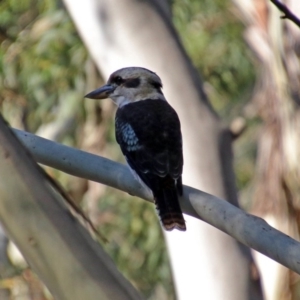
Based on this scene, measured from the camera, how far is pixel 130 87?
3.85 meters

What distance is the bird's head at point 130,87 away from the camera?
3.83 meters

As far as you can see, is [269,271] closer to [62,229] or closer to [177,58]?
[177,58]

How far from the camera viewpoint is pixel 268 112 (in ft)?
17.1

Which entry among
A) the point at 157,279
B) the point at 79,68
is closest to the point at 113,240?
the point at 157,279

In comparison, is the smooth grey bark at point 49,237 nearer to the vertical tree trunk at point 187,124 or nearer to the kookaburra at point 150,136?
the kookaburra at point 150,136

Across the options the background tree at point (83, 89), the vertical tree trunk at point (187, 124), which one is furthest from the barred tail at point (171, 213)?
the background tree at point (83, 89)

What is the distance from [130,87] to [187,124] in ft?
3.23

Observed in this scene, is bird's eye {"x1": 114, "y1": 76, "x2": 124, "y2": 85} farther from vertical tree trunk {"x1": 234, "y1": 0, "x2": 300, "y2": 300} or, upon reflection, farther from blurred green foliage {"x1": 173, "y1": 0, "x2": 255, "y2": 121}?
blurred green foliage {"x1": 173, "y1": 0, "x2": 255, "y2": 121}

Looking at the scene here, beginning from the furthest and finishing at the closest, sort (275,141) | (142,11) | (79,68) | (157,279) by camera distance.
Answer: (157,279) → (79,68) → (275,141) → (142,11)

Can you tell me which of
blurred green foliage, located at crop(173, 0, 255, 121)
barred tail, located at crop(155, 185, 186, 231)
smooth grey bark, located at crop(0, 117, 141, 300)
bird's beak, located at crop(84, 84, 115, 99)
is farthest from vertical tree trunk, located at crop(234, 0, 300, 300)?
smooth grey bark, located at crop(0, 117, 141, 300)

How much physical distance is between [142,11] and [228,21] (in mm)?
2834

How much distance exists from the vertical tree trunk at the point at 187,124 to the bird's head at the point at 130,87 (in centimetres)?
82

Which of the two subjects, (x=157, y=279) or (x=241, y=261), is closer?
(x=241, y=261)

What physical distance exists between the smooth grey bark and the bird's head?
1878 mm
